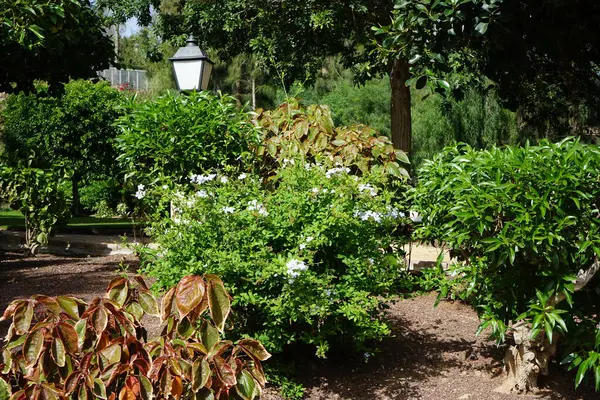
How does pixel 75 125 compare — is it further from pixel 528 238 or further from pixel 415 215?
pixel 528 238

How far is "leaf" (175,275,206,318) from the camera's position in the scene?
10.2 ft

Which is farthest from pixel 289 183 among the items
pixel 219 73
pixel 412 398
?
pixel 219 73

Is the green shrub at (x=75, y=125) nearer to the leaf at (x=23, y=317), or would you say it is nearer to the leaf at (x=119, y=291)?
the leaf at (x=119, y=291)

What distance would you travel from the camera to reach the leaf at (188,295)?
311 centimetres

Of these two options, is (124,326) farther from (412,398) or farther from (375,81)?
(375,81)

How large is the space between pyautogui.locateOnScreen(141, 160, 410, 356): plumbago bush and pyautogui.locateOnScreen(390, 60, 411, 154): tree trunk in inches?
195

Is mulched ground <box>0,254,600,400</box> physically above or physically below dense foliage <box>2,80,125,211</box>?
below

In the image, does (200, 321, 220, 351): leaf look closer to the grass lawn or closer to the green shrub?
the grass lawn

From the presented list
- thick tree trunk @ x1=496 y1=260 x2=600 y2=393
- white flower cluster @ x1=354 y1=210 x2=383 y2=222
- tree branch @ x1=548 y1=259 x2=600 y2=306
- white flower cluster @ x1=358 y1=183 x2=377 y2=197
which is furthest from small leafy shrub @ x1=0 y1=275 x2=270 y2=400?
thick tree trunk @ x1=496 y1=260 x2=600 y2=393

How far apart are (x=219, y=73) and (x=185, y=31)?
18.7 metres

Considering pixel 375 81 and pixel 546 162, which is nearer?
pixel 546 162

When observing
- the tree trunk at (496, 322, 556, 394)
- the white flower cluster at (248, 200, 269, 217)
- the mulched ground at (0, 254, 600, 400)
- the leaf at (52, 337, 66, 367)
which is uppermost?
the white flower cluster at (248, 200, 269, 217)

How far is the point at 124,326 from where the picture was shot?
318 centimetres

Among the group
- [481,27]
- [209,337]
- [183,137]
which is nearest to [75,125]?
[183,137]
